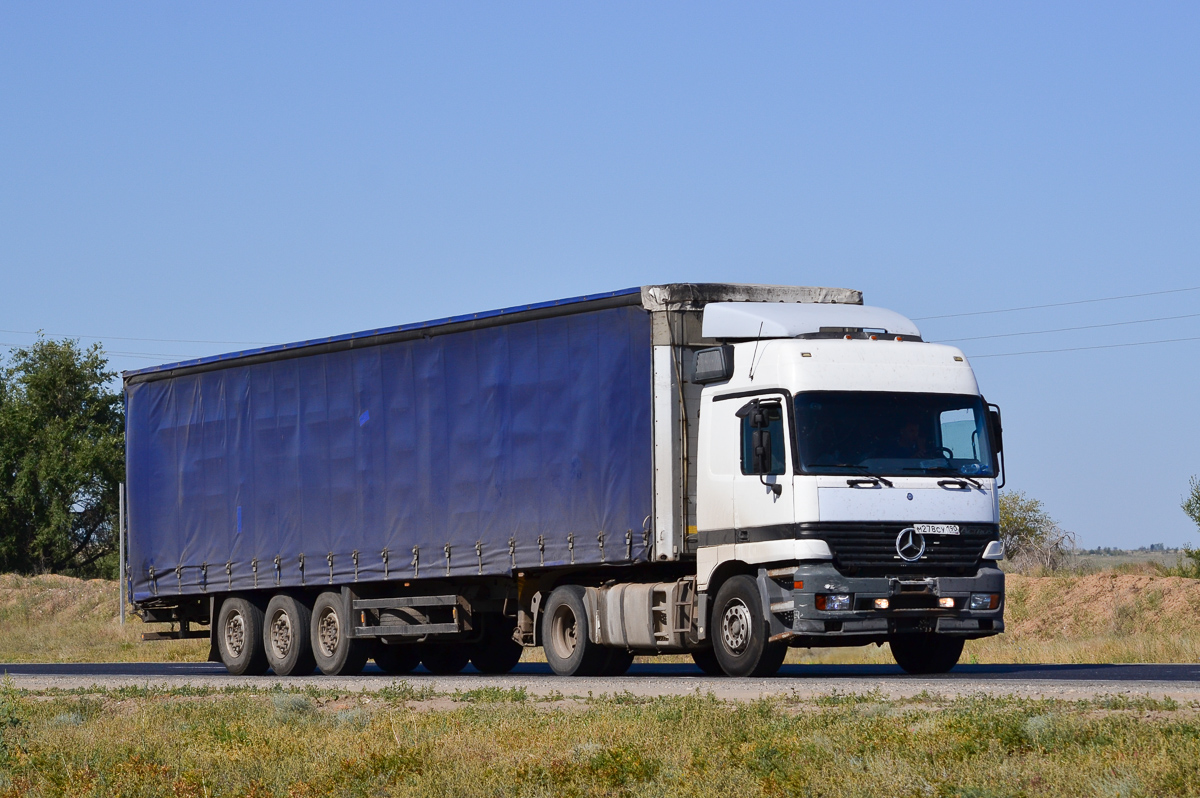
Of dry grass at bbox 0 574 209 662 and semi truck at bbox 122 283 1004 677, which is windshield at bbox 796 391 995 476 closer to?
semi truck at bbox 122 283 1004 677

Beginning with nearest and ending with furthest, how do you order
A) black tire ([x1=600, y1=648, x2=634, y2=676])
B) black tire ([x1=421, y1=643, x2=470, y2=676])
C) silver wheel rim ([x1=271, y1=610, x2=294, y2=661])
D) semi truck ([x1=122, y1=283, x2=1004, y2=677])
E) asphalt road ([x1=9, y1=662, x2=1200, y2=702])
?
asphalt road ([x1=9, y1=662, x2=1200, y2=702]) < semi truck ([x1=122, y1=283, x2=1004, y2=677]) < black tire ([x1=600, y1=648, x2=634, y2=676]) < silver wheel rim ([x1=271, y1=610, x2=294, y2=661]) < black tire ([x1=421, y1=643, x2=470, y2=676])

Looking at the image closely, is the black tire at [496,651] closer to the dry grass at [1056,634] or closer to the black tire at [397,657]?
the black tire at [397,657]

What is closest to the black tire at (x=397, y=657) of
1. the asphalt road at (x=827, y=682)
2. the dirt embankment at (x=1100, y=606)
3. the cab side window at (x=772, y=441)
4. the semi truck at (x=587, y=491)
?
the semi truck at (x=587, y=491)

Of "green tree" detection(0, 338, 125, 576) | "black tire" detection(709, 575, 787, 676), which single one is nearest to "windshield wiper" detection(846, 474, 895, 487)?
"black tire" detection(709, 575, 787, 676)

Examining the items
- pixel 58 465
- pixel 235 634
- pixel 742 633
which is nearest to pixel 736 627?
pixel 742 633

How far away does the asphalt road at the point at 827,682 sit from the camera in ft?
49.4

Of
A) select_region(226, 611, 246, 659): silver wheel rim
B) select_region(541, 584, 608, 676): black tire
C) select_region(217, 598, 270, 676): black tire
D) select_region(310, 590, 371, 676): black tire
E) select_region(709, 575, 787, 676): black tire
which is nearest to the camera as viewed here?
select_region(709, 575, 787, 676): black tire

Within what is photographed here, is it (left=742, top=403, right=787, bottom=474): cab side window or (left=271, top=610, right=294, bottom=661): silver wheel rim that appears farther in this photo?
(left=271, top=610, right=294, bottom=661): silver wheel rim

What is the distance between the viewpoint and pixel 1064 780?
898cm

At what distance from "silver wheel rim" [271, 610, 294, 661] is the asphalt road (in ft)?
1.56

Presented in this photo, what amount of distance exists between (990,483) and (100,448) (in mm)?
63286

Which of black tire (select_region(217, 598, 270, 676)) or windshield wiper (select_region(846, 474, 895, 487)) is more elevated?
windshield wiper (select_region(846, 474, 895, 487))

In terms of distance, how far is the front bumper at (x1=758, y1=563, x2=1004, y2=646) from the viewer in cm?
1744

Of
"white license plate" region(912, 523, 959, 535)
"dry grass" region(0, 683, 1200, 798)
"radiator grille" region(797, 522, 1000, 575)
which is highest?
"white license plate" region(912, 523, 959, 535)
